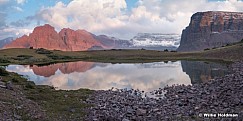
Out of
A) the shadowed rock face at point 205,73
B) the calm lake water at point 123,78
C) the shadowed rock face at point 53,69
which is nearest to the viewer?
the calm lake water at point 123,78

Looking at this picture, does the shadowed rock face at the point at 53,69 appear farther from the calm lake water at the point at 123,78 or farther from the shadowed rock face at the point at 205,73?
the shadowed rock face at the point at 205,73

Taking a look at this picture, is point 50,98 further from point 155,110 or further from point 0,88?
point 155,110

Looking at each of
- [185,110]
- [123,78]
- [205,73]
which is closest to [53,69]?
[123,78]

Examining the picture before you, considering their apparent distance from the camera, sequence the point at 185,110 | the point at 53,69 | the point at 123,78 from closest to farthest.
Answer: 1. the point at 185,110
2. the point at 123,78
3. the point at 53,69

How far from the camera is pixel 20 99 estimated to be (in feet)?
86.3

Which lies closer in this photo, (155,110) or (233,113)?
(233,113)

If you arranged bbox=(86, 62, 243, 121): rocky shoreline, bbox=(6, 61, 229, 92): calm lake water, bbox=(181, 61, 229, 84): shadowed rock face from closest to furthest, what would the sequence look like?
bbox=(86, 62, 243, 121): rocky shoreline
bbox=(6, 61, 229, 92): calm lake water
bbox=(181, 61, 229, 84): shadowed rock face

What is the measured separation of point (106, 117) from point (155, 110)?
15.9 feet

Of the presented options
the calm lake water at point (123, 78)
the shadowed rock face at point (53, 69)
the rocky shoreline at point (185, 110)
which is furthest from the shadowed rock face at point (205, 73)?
the shadowed rock face at point (53, 69)

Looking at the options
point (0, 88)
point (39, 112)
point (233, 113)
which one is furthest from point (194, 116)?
point (0, 88)

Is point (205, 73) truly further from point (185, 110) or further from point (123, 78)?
point (185, 110)

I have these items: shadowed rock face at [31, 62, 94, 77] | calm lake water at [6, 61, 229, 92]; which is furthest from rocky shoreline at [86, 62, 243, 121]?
shadowed rock face at [31, 62, 94, 77]

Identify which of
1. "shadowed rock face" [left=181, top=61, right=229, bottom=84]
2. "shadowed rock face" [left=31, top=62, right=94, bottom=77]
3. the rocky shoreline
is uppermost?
the rocky shoreline

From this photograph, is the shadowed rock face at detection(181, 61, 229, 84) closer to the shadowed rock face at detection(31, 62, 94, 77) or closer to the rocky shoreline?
the rocky shoreline
